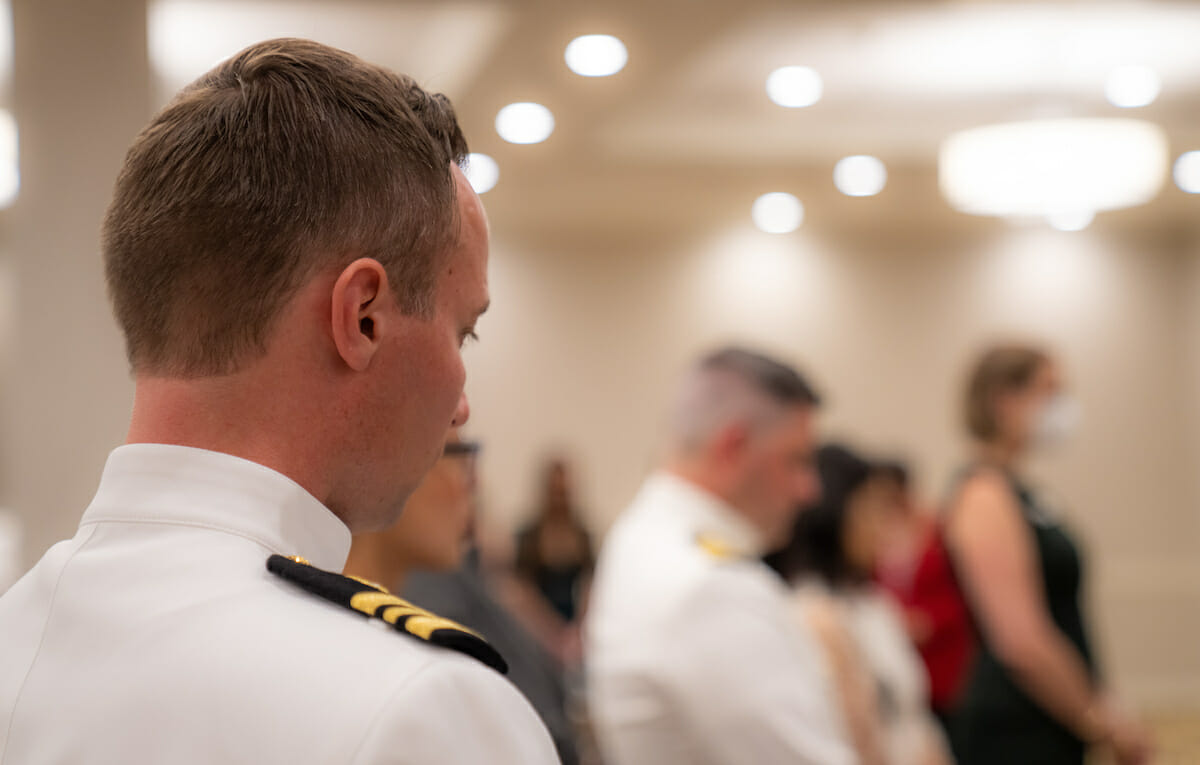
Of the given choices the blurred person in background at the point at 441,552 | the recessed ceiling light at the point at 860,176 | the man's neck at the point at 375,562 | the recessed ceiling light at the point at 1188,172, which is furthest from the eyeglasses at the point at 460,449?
the recessed ceiling light at the point at 1188,172

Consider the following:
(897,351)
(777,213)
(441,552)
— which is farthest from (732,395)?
(897,351)

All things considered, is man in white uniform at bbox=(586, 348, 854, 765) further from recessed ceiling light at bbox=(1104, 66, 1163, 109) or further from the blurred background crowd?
recessed ceiling light at bbox=(1104, 66, 1163, 109)

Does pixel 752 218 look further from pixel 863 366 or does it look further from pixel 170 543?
pixel 170 543

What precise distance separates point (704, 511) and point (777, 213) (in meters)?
5.86

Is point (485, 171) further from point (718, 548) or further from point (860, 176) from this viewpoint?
point (718, 548)

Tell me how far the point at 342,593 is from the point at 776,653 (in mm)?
1322

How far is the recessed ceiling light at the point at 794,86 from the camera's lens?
5254 mm

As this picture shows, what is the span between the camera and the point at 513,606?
19.9ft

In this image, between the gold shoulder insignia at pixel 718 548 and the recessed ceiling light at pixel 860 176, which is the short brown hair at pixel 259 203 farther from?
the recessed ceiling light at pixel 860 176

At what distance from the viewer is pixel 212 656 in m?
0.59

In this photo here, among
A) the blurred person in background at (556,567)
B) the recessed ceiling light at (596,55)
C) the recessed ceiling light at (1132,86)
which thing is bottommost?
the blurred person in background at (556,567)

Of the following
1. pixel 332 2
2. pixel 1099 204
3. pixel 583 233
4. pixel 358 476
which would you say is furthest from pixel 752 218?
pixel 358 476

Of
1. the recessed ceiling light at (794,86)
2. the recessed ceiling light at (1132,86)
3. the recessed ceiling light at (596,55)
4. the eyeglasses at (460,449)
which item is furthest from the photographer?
the recessed ceiling light at (1132,86)

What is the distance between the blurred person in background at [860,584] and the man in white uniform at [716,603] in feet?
2.61
